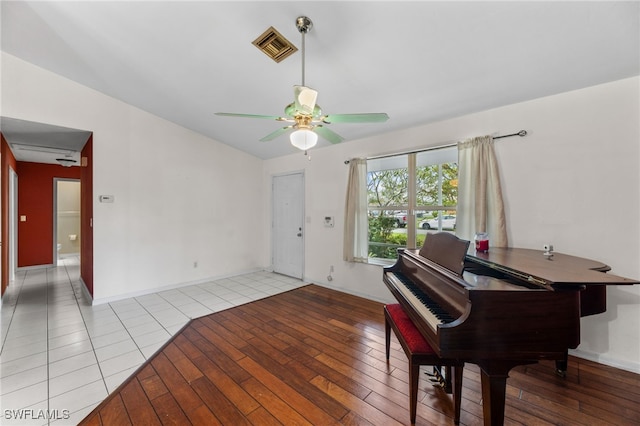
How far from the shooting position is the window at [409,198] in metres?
3.23

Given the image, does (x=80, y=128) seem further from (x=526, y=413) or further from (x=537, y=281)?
(x=526, y=413)

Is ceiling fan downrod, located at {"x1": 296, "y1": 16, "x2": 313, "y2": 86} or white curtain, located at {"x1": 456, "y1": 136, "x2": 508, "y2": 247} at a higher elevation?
ceiling fan downrod, located at {"x1": 296, "y1": 16, "x2": 313, "y2": 86}

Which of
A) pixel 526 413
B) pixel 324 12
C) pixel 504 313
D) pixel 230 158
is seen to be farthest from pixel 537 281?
pixel 230 158

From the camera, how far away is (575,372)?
2.12 m

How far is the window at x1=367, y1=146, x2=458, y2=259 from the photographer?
323 centimetres

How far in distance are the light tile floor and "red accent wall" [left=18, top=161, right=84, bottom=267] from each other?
0.99 meters

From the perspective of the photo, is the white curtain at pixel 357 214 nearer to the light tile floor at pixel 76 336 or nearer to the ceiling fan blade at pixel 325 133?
the light tile floor at pixel 76 336

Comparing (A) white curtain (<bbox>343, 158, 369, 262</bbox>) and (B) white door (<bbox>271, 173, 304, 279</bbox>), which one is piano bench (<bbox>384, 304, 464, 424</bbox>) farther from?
(B) white door (<bbox>271, 173, 304, 279</bbox>)

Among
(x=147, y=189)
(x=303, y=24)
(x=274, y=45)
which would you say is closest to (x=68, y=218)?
(x=147, y=189)

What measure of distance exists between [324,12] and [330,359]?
2800mm

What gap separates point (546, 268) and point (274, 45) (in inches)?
103

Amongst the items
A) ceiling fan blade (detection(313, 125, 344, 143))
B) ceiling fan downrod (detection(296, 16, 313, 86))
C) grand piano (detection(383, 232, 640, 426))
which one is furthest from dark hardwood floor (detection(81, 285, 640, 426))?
ceiling fan downrod (detection(296, 16, 313, 86))

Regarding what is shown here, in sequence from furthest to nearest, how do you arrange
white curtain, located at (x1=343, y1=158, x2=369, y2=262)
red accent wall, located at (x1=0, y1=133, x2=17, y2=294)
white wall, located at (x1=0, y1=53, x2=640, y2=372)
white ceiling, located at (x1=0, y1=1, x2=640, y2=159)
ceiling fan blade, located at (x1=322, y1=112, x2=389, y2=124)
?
white curtain, located at (x1=343, y1=158, x2=369, y2=262) → red accent wall, located at (x1=0, y1=133, x2=17, y2=294) → white wall, located at (x1=0, y1=53, x2=640, y2=372) → ceiling fan blade, located at (x1=322, y1=112, x2=389, y2=124) → white ceiling, located at (x1=0, y1=1, x2=640, y2=159)

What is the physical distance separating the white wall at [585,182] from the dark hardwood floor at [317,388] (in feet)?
1.49
